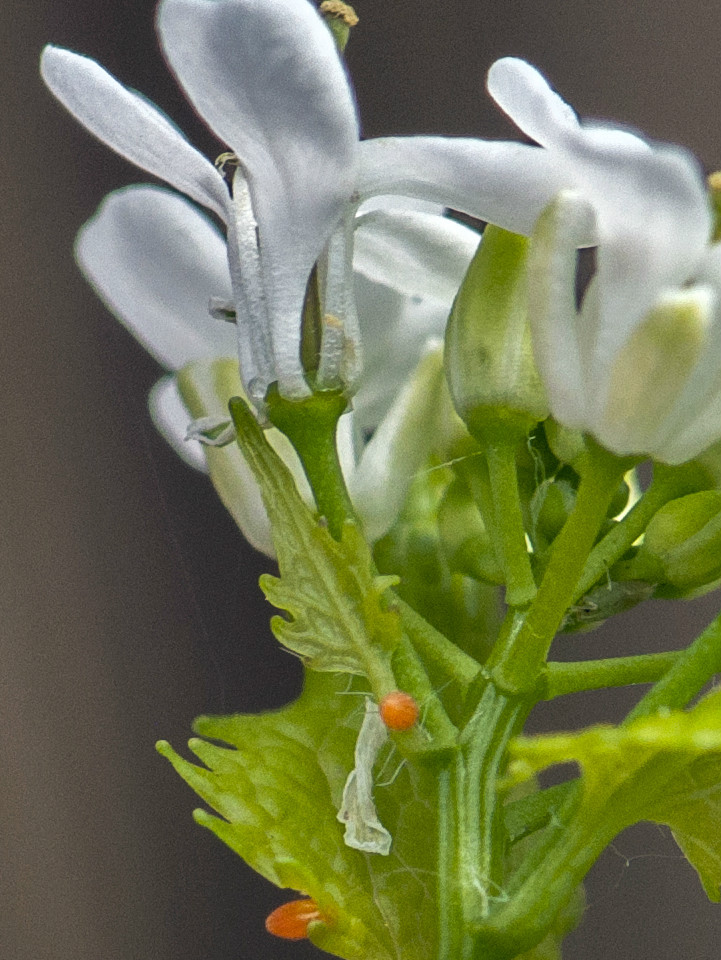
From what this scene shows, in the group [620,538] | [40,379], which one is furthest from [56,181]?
[620,538]

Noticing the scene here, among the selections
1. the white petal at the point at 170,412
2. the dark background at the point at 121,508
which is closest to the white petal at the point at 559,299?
the white petal at the point at 170,412

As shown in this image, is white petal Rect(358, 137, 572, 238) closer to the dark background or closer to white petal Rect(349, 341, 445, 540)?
white petal Rect(349, 341, 445, 540)

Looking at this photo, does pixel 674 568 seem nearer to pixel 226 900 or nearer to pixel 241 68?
pixel 241 68

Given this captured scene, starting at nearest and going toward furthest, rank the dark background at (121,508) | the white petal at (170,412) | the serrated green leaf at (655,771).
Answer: the serrated green leaf at (655,771) < the white petal at (170,412) < the dark background at (121,508)

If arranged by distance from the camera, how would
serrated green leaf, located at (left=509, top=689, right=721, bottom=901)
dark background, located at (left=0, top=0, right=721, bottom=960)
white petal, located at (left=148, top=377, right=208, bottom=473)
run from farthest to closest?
1. dark background, located at (left=0, top=0, right=721, bottom=960)
2. white petal, located at (left=148, top=377, right=208, bottom=473)
3. serrated green leaf, located at (left=509, top=689, right=721, bottom=901)

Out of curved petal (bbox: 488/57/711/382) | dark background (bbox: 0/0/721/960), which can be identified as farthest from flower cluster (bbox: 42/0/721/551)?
dark background (bbox: 0/0/721/960)

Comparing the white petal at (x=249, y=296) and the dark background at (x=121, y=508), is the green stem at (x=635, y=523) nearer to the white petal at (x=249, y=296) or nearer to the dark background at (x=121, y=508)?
the white petal at (x=249, y=296)
